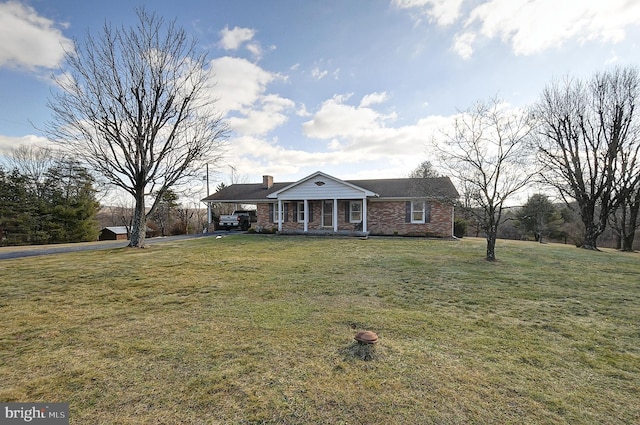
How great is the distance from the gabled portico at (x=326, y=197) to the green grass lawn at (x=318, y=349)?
11925 mm

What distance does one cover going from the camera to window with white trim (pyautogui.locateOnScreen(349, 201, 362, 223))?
20.4m

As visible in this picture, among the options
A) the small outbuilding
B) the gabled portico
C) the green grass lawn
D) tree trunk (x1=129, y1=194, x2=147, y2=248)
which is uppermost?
the gabled portico

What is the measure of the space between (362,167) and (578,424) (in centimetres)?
2943

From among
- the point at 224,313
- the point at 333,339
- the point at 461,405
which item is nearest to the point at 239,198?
the point at 224,313

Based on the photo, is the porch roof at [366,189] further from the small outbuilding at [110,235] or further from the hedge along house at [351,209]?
the small outbuilding at [110,235]

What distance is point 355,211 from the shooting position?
20516 millimetres

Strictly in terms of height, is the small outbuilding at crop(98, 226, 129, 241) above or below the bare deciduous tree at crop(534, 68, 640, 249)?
below

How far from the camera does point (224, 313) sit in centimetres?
471

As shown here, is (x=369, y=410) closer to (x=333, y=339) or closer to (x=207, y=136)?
(x=333, y=339)

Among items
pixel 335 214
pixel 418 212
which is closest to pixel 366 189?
pixel 335 214

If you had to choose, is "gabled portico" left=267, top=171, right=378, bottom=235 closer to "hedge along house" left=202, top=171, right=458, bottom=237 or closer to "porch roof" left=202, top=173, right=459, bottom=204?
"hedge along house" left=202, top=171, right=458, bottom=237

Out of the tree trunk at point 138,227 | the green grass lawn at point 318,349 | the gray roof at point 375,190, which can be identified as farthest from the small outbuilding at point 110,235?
the green grass lawn at point 318,349

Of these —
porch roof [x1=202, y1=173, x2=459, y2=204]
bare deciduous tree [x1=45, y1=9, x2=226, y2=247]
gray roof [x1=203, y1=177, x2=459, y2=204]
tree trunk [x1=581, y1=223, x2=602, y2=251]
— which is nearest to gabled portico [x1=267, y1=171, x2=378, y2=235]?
porch roof [x1=202, y1=173, x2=459, y2=204]

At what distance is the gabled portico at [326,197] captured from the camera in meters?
18.9
